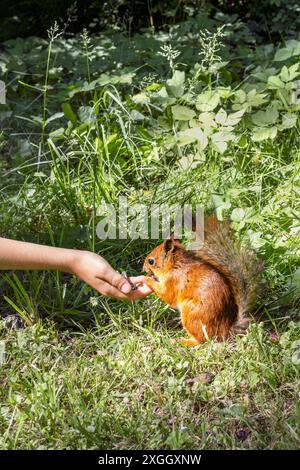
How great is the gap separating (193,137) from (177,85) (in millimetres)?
407

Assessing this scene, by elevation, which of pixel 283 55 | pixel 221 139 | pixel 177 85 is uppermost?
pixel 283 55

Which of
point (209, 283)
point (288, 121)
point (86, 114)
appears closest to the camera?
point (209, 283)

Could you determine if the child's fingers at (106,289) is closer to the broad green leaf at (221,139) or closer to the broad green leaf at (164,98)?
the broad green leaf at (221,139)

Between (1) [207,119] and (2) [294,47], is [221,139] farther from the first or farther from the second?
(2) [294,47]

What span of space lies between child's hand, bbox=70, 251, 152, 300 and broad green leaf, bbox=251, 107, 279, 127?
1.47 metres

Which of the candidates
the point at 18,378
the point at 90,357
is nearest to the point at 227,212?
the point at 90,357

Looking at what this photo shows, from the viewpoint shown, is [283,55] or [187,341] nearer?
[187,341]

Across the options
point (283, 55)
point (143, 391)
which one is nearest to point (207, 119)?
point (283, 55)

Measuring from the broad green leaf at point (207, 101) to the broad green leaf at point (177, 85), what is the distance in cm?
15

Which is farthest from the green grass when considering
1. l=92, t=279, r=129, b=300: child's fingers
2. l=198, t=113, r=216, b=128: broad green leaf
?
l=198, t=113, r=216, b=128: broad green leaf

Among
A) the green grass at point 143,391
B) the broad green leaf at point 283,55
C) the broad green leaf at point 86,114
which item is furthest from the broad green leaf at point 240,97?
the green grass at point 143,391

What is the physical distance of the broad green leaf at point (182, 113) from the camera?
162 inches

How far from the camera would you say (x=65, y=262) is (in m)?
2.85

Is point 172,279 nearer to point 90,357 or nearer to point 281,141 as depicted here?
point 90,357
